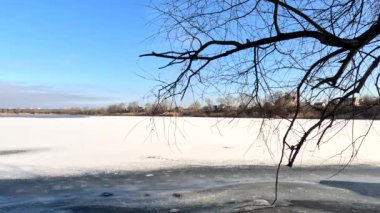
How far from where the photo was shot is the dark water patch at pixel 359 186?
8.16 meters

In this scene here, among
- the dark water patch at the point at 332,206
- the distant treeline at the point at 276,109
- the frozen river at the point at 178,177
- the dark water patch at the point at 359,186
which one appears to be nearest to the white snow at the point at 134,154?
the frozen river at the point at 178,177

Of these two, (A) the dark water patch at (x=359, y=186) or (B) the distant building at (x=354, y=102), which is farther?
(A) the dark water patch at (x=359, y=186)

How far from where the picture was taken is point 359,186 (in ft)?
28.7

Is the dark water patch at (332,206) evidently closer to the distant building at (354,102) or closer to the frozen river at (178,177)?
the frozen river at (178,177)

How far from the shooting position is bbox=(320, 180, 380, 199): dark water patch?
816cm

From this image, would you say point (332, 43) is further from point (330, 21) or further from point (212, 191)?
point (212, 191)

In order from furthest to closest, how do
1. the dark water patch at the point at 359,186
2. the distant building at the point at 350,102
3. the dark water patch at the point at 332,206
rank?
the dark water patch at the point at 359,186 < the dark water patch at the point at 332,206 < the distant building at the point at 350,102

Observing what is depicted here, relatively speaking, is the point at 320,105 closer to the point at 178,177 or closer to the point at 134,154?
the point at 178,177

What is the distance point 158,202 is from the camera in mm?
7203

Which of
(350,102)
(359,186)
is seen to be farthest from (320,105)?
(359,186)

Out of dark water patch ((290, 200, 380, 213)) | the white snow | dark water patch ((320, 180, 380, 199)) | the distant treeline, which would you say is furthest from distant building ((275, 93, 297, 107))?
dark water patch ((320, 180, 380, 199))

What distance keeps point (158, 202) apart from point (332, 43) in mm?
4611

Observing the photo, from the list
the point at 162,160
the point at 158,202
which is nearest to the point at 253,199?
the point at 158,202

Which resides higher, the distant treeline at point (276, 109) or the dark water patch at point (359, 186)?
the distant treeline at point (276, 109)
